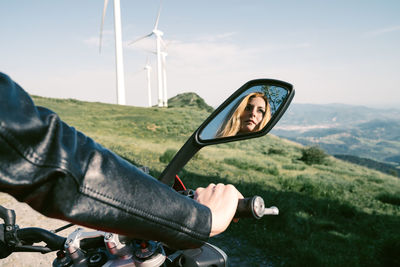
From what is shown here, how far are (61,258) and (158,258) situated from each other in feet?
2.05

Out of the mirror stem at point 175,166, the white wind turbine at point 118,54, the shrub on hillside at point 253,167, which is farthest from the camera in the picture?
the white wind turbine at point 118,54

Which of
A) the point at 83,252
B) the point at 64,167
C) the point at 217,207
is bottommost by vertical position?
the point at 83,252

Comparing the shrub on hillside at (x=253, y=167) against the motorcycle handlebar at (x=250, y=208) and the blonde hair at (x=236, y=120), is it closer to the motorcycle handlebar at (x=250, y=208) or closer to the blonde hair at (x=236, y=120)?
the blonde hair at (x=236, y=120)

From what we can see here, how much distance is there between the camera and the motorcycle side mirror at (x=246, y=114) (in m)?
1.52

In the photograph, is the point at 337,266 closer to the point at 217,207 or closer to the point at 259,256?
the point at 259,256

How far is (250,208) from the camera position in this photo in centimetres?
119

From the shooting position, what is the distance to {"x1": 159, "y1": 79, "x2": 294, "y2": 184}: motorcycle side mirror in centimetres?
152

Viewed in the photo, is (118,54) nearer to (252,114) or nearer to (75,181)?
(252,114)

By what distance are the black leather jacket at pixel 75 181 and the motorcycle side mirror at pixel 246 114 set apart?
1.75 feet

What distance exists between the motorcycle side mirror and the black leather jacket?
0.53m

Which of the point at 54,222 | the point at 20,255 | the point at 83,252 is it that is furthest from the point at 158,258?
the point at 54,222

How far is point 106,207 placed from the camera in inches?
34.1

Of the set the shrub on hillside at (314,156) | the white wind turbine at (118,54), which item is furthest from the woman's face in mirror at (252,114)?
the white wind turbine at (118,54)

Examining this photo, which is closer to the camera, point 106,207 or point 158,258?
point 106,207
